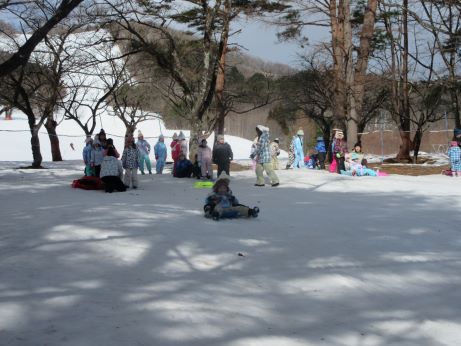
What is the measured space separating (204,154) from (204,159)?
0.71ft

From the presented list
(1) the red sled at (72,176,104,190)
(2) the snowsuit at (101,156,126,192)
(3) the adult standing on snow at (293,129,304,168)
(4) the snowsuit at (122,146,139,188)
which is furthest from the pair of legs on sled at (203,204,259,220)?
(3) the adult standing on snow at (293,129,304,168)

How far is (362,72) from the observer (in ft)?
69.5

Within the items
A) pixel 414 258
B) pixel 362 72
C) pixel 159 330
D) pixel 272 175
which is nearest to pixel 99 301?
pixel 159 330

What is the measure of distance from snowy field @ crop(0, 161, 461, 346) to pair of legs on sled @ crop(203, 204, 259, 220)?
0.17 metres

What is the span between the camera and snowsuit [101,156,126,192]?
42.6 feet

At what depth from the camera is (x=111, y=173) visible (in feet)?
42.7

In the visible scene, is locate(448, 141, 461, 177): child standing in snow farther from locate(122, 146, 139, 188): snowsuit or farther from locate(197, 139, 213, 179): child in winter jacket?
locate(122, 146, 139, 188): snowsuit

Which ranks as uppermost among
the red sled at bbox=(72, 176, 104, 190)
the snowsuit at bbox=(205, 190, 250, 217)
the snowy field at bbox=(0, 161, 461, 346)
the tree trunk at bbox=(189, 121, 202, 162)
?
the tree trunk at bbox=(189, 121, 202, 162)

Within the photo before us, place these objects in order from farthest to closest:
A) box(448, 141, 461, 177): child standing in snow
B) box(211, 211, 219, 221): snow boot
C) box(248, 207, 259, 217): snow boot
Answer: box(448, 141, 461, 177): child standing in snow, box(248, 207, 259, 217): snow boot, box(211, 211, 219, 221): snow boot

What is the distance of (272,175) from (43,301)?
10850 millimetres

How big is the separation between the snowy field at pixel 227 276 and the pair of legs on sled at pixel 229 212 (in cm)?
17

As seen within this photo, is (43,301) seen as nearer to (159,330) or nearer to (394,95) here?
(159,330)

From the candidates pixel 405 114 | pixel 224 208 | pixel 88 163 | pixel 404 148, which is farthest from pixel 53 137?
pixel 224 208

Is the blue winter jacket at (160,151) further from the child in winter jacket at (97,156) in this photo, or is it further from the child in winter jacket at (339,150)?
the child in winter jacket at (339,150)
